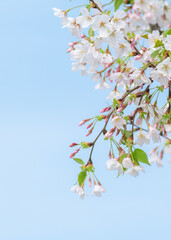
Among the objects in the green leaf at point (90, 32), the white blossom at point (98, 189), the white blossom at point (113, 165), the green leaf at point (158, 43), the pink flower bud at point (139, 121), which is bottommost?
the white blossom at point (98, 189)

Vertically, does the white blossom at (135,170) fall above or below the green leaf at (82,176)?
below

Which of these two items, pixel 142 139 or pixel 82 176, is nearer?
pixel 142 139

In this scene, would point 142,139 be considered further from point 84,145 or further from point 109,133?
point 84,145

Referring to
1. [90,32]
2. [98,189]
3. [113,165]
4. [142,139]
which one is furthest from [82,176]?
[90,32]

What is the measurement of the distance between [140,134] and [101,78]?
1.99 feet

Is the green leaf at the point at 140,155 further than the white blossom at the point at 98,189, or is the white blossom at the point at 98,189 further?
the white blossom at the point at 98,189

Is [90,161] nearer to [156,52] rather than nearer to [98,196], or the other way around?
[98,196]

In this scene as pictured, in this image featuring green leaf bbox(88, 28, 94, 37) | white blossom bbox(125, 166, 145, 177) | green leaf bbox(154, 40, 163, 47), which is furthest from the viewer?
green leaf bbox(88, 28, 94, 37)

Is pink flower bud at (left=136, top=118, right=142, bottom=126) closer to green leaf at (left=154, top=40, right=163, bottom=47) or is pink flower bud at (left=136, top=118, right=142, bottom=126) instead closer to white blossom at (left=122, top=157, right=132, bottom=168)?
white blossom at (left=122, top=157, right=132, bottom=168)

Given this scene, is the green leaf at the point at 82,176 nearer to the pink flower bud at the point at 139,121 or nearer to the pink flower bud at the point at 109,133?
the pink flower bud at the point at 109,133

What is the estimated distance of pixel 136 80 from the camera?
3.21 m

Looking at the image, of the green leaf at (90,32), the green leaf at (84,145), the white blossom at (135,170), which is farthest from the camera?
the green leaf at (84,145)

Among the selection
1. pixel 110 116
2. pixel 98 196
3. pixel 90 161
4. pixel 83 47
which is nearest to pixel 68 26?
pixel 83 47

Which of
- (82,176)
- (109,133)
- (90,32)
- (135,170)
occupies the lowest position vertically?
(135,170)
